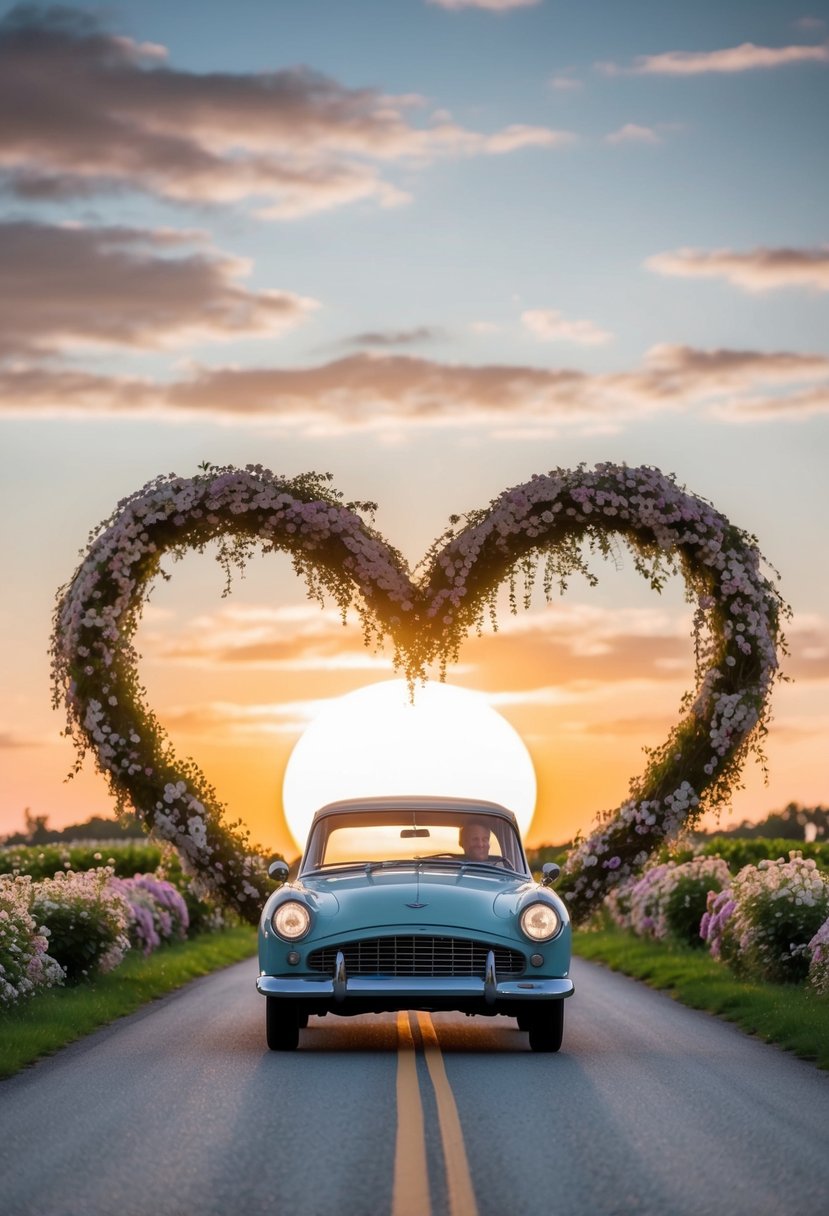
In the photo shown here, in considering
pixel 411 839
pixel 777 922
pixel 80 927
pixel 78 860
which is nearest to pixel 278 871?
pixel 411 839

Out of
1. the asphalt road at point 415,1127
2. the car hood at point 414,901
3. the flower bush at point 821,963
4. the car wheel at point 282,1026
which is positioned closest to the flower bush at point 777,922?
the flower bush at point 821,963

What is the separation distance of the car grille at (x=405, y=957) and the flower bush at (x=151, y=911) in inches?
490

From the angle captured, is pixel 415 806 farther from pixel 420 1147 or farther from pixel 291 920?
pixel 420 1147

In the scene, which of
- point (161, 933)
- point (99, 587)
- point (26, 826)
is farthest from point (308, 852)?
point (26, 826)

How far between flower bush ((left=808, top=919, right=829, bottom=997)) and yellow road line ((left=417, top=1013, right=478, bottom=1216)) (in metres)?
4.79

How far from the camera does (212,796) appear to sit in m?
18.5

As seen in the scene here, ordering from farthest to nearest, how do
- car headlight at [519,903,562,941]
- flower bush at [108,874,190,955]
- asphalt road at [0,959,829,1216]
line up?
flower bush at [108,874,190,955]
car headlight at [519,903,562,941]
asphalt road at [0,959,829,1216]

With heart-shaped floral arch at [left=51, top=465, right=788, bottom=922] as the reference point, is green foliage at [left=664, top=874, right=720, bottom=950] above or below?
below

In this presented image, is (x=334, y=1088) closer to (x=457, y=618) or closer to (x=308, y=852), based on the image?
(x=308, y=852)

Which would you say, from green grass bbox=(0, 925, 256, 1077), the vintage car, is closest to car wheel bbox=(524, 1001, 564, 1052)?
the vintage car

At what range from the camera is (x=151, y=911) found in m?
26.4

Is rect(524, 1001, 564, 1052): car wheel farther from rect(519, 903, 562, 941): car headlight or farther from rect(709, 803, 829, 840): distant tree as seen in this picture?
rect(709, 803, 829, 840): distant tree

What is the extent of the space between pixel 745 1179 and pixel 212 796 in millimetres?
11051

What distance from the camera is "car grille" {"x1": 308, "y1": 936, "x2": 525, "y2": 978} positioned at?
12664mm
